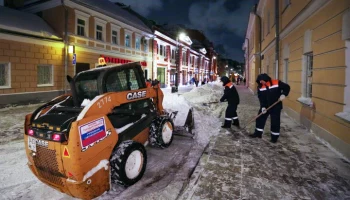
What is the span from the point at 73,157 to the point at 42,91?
1162cm

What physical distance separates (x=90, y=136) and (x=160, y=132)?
193cm

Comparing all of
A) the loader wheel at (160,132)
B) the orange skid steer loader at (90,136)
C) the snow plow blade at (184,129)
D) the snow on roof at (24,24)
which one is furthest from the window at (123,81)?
the snow on roof at (24,24)

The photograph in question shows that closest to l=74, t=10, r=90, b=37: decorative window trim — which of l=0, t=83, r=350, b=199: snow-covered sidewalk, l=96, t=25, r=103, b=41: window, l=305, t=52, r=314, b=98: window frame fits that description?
l=96, t=25, r=103, b=41: window

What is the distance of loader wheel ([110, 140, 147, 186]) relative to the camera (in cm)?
300

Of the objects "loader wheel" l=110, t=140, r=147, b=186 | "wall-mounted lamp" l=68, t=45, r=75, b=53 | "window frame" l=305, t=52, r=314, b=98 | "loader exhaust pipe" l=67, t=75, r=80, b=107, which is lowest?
"loader wheel" l=110, t=140, r=147, b=186

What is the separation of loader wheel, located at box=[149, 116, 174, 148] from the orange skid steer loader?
0.42 metres

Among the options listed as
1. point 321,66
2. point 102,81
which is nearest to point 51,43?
point 102,81

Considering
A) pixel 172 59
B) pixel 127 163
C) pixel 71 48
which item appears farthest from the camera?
pixel 172 59

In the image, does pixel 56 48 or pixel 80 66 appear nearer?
pixel 56 48

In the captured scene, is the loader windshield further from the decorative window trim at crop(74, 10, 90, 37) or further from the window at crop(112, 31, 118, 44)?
the window at crop(112, 31, 118, 44)

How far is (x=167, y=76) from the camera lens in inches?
1092

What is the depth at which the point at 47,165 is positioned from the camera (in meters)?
2.80

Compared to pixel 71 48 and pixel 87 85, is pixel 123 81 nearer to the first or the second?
pixel 87 85

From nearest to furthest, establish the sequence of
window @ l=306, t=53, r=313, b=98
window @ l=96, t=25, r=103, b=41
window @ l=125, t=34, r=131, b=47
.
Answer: window @ l=306, t=53, r=313, b=98, window @ l=96, t=25, r=103, b=41, window @ l=125, t=34, r=131, b=47
